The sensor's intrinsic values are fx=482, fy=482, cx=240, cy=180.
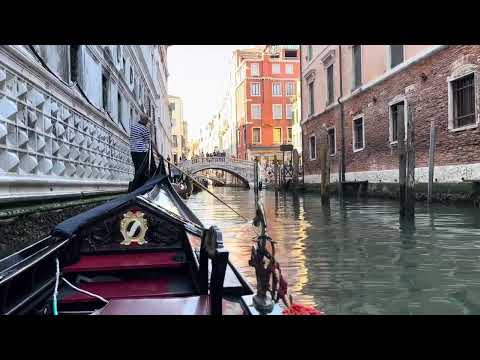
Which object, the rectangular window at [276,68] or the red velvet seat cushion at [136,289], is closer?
the red velvet seat cushion at [136,289]

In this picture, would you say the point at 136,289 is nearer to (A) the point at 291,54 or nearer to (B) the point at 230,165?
(B) the point at 230,165

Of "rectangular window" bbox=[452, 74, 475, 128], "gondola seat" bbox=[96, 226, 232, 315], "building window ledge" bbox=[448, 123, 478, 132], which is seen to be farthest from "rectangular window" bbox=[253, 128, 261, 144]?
"gondola seat" bbox=[96, 226, 232, 315]

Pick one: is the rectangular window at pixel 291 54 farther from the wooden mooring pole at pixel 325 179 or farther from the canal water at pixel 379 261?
the canal water at pixel 379 261

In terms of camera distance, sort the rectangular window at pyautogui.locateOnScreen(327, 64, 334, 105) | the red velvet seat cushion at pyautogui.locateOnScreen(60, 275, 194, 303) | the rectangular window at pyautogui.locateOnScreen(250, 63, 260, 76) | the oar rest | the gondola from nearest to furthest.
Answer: the oar rest < the gondola < the red velvet seat cushion at pyautogui.locateOnScreen(60, 275, 194, 303) < the rectangular window at pyautogui.locateOnScreen(327, 64, 334, 105) < the rectangular window at pyautogui.locateOnScreen(250, 63, 260, 76)

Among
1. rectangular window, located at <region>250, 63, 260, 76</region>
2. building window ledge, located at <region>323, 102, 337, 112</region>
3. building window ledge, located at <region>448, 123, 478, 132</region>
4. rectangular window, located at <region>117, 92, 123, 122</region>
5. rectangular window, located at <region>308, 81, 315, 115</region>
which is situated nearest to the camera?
building window ledge, located at <region>448, 123, 478, 132</region>

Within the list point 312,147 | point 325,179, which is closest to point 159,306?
point 325,179

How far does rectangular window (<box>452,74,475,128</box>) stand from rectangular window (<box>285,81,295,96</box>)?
25.6m

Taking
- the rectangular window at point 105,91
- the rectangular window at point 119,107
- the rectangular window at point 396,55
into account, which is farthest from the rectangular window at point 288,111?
the rectangular window at point 105,91

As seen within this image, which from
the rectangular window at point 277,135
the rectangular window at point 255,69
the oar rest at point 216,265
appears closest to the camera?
the oar rest at point 216,265

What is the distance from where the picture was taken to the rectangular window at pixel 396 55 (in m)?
9.94

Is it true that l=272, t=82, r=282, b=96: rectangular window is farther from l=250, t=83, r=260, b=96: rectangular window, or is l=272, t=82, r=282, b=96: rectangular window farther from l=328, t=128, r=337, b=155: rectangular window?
l=328, t=128, r=337, b=155: rectangular window

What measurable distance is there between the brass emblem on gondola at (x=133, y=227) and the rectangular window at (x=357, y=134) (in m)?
9.94

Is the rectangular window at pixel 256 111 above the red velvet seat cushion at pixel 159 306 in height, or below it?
above

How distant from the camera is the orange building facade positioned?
108 feet
